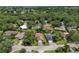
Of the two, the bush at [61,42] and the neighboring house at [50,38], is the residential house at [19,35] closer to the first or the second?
the neighboring house at [50,38]

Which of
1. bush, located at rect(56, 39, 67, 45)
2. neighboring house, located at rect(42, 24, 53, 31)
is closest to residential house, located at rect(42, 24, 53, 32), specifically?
neighboring house, located at rect(42, 24, 53, 31)

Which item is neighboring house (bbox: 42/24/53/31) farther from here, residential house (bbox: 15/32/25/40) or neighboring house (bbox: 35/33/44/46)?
residential house (bbox: 15/32/25/40)

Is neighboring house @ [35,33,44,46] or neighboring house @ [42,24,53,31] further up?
neighboring house @ [42,24,53,31]

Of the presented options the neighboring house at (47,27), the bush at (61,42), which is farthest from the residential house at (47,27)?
the bush at (61,42)

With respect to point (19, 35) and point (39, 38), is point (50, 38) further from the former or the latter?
point (19, 35)

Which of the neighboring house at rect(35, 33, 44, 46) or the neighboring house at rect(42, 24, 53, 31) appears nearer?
the neighboring house at rect(35, 33, 44, 46)
